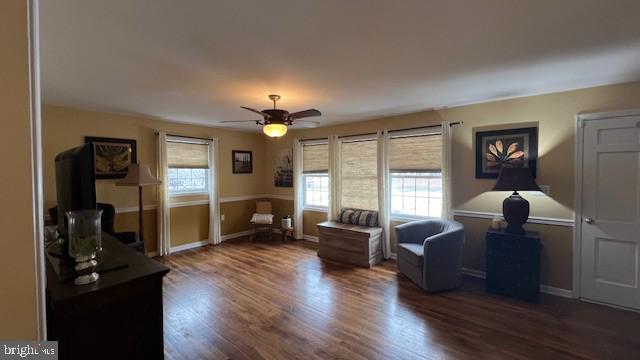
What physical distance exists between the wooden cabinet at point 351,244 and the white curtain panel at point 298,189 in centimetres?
118

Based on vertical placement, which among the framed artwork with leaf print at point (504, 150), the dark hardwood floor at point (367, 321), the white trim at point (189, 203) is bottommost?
the dark hardwood floor at point (367, 321)

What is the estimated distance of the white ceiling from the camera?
1.64m

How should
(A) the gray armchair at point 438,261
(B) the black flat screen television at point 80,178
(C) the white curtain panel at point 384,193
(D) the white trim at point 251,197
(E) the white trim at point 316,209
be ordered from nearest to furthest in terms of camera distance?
(B) the black flat screen television at point 80,178
(A) the gray armchair at point 438,261
(C) the white curtain panel at point 384,193
(E) the white trim at point 316,209
(D) the white trim at point 251,197

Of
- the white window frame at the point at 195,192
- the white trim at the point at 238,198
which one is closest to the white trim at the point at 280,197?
the white trim at the point at 238,198

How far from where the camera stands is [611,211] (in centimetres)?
303

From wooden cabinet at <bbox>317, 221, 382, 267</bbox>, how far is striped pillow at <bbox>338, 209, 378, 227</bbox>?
0.12 metres

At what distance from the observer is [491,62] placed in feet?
8.05

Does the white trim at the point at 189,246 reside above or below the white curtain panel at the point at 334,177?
below

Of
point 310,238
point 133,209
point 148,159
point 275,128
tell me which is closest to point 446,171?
point 275,128

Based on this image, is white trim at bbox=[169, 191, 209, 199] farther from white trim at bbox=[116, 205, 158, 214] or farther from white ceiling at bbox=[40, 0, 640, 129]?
white ceiling at bbox=[40, 0, 640, 129]

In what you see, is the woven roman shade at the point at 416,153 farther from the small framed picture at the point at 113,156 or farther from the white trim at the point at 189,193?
the small framed picture at the point at 113,156

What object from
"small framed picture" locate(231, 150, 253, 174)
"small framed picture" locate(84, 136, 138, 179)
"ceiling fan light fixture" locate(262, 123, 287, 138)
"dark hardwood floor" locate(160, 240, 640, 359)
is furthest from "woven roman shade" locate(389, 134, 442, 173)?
"small framed picture" locate(84, 136, 138, 179)

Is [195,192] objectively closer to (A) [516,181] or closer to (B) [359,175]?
(B) [359,175]

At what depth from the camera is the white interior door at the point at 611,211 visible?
2.93 metres
